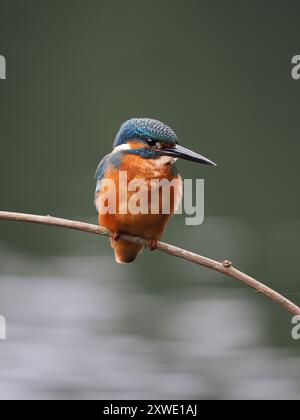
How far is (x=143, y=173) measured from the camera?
9.36ft

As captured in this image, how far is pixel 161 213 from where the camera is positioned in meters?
2.90

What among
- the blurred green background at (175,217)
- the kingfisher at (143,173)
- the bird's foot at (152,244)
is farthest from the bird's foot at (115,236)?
the blurred green background at (175,217)

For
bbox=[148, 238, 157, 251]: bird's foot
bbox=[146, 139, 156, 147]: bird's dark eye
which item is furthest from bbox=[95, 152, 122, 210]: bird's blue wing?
bbox=[148, 238, 157, 251]: bird's foot

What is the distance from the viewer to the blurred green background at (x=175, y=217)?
4.64 meters

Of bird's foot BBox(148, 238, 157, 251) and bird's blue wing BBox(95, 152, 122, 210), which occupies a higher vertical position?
bird's blue wing BBox(95, 152, 122, 210)

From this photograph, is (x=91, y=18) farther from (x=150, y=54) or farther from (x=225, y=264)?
(x=225, y=264)

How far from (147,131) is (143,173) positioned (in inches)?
5.4

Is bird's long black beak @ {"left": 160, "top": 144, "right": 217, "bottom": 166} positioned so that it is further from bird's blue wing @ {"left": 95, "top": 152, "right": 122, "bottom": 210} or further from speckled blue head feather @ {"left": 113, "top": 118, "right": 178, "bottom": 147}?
bird's blue wing @ {"left": 95, "top": 152, "right": 122, "bottom": 210}

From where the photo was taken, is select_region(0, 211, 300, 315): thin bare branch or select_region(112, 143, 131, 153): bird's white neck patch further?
select_region(112, 143, 131, 153): bird's white neck patch

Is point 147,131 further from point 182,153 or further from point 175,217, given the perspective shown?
point 175,217

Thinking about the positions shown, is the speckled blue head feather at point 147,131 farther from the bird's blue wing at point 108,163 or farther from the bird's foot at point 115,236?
the bird's foot at point 115,236

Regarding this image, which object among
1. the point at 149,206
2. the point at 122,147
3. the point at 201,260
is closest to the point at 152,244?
the point at 149,206

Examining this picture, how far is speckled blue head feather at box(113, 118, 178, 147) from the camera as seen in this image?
285cm

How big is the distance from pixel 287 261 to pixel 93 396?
1859 mm
